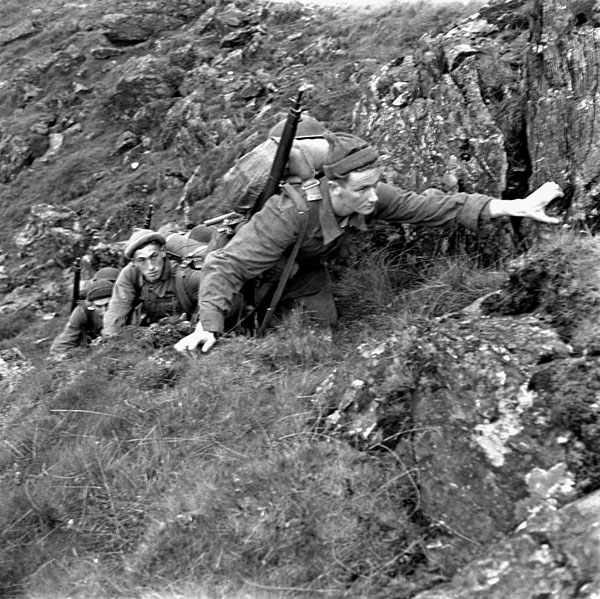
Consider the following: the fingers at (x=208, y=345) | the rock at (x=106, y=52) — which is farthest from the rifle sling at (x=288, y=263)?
the rock at (x=106, y=52)

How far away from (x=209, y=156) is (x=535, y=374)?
9.07m

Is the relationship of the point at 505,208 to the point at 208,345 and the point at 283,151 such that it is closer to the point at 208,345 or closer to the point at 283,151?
the point at 283,151


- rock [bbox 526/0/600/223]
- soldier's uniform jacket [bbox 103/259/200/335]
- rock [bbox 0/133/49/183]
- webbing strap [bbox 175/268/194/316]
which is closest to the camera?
rock [bbox 526/0/600/223]

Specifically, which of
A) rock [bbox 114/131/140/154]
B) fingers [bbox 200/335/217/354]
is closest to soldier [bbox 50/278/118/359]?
fingers [bbox 200/335/217/354]

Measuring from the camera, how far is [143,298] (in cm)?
877

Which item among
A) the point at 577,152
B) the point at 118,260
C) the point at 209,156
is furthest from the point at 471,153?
the point at 118,260

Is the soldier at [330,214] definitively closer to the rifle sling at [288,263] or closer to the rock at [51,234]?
the rifle sling at [288,263]

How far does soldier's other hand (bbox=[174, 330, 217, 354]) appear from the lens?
617cm

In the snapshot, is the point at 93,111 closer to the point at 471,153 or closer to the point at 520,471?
the point at 471,153

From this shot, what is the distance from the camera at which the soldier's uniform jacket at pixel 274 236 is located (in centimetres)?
628

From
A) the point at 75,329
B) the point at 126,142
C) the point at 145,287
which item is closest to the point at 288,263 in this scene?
the point at 145,287

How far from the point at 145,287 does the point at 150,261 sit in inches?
12.6

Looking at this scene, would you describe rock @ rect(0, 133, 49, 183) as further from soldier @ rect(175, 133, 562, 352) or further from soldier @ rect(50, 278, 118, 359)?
soldier @ rect(175, 133, 562, 352)

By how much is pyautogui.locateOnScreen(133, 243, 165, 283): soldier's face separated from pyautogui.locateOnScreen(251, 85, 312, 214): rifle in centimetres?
232
